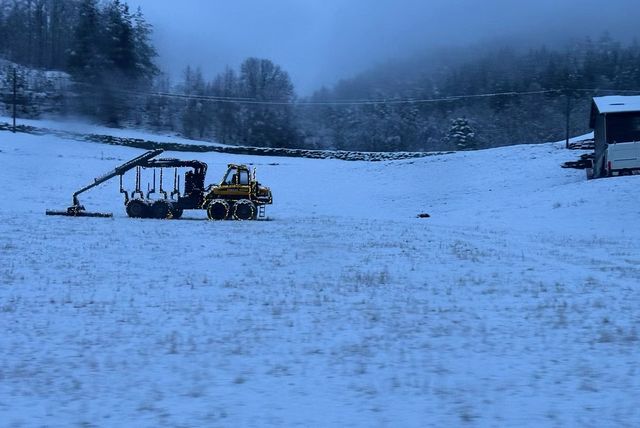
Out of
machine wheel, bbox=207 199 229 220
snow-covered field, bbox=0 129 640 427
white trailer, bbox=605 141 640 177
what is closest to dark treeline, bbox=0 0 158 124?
snow-covered field, bbox=0 129 640 427

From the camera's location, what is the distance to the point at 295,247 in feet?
55.0

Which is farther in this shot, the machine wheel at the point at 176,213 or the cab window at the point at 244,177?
the cab window at the point at 244,177

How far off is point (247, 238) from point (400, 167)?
34.6 m

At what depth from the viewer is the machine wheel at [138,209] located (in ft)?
95.1

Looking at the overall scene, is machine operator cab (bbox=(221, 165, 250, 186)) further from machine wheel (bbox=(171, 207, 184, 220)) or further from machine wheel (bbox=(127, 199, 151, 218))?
machine wheel (bbox=(127, 199, 151, 218))

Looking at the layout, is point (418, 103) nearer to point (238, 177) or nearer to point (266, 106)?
point (266, 106)

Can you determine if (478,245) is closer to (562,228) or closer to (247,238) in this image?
(247,238)

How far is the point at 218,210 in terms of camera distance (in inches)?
1126

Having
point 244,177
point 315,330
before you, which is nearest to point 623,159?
point 244,177

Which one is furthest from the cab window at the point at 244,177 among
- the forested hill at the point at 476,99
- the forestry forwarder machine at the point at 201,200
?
the forested hill at the point at 476,99

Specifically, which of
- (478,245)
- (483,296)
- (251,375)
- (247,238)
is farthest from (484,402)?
Result: (247,238)

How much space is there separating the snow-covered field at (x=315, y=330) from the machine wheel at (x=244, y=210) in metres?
8.72

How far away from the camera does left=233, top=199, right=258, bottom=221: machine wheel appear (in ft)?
93.9

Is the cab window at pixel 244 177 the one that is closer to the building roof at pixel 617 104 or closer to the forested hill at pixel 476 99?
the building roof at pixel 617 104
